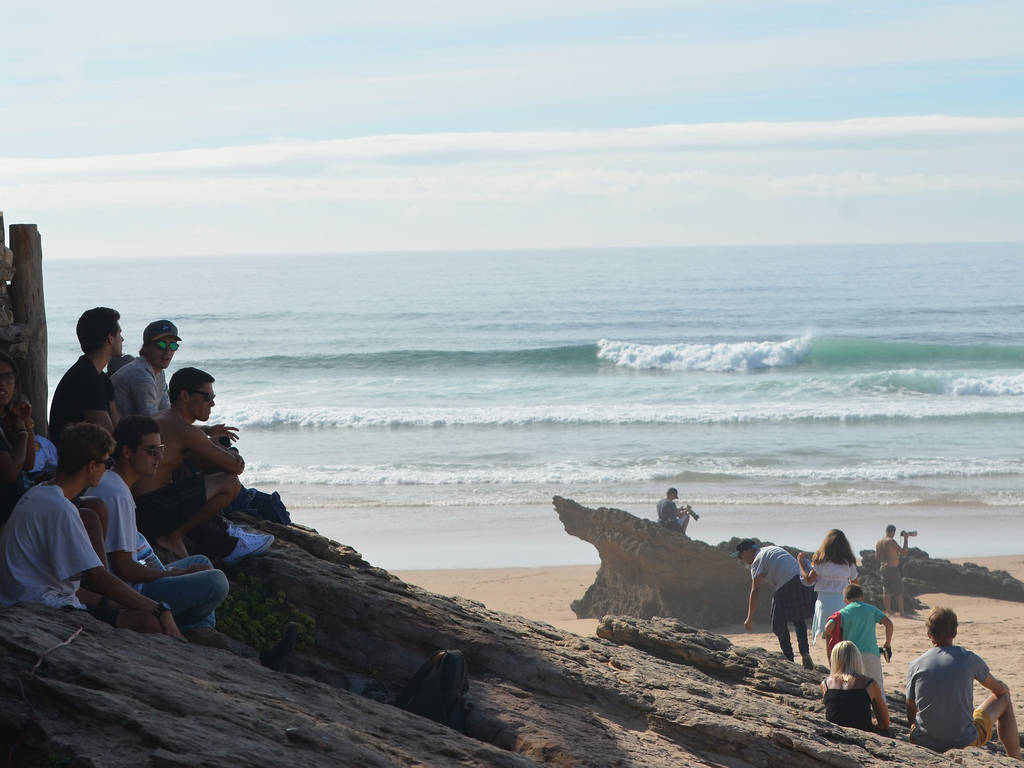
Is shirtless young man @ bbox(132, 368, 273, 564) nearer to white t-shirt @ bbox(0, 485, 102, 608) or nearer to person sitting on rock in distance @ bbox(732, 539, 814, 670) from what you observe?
white t-shirt @ bbox(0, 485, 102, 608)

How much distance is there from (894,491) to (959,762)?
15180mm

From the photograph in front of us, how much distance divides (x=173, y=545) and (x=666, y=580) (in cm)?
870

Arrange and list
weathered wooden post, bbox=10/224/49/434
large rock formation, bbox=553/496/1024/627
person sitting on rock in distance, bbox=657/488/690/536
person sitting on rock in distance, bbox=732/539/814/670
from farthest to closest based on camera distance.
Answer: person sitting on rock in distance, bbox=657/488/690/536
large rock formation, bbox=553/496/1024/627
person sitting on rock in distance, bbox=732/539/814/670
weathered wooden post, bbox=10/224/49/434

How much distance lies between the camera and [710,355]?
41688 millimetres

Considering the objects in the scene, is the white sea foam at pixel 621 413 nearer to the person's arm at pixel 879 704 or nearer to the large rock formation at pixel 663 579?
the large rock formation at pixel 663 579

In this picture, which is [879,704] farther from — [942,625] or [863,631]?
[863,631]

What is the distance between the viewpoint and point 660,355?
42188 mm

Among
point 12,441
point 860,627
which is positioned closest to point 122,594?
point 12,441

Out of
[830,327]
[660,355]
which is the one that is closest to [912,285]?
[830,327]

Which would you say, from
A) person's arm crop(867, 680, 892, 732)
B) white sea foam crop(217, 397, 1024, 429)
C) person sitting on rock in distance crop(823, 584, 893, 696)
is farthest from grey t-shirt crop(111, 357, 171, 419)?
white sea foam crop(217, 397, 1024, 429)

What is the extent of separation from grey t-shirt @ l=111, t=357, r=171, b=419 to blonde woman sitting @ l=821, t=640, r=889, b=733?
15.9 feet

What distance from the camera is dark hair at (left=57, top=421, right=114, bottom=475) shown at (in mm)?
4625

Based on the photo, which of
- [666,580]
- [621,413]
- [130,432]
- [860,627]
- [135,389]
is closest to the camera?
[130,432]

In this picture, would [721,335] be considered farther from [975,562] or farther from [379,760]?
[379,760]
